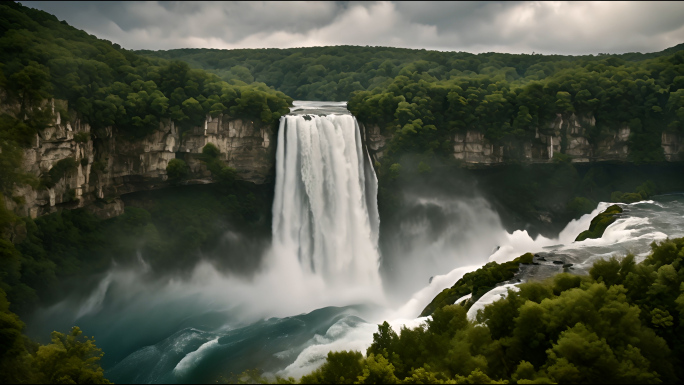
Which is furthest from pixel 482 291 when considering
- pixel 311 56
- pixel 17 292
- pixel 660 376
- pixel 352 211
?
pixel 311 56

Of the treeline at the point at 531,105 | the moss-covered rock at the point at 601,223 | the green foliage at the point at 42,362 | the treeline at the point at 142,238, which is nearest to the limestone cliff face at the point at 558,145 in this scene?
the treeline at the point at 531,105

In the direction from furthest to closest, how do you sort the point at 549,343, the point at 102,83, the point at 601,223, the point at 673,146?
the point at 673,146, the point at 601,223, the point at 102,83, the point at 549,343

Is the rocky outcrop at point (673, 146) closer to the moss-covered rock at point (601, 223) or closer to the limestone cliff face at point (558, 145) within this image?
the limestone cliff face at point (558, 145)

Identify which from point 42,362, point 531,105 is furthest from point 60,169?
point 531,105

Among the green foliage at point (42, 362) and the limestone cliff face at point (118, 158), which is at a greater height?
the limestone cliff face at point (118, 158)

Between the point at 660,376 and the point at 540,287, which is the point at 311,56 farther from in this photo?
the point at 660,376

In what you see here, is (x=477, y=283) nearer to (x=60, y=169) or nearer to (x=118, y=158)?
(x=60, y=169)

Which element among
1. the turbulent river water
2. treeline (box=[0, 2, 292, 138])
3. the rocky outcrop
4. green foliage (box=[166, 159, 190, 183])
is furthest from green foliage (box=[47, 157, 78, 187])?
the rocky outcrop
